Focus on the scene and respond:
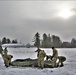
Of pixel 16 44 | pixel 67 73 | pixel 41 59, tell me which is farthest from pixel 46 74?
pixel 16 44

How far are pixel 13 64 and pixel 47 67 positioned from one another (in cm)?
323

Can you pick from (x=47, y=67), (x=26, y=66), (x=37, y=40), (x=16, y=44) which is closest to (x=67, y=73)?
(x=47, y=67)

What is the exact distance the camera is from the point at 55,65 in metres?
20.0

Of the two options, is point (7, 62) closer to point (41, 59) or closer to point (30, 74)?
point (41, 59)

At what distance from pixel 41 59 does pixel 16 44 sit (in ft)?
435

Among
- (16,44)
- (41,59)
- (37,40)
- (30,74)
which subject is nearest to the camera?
(30,74)

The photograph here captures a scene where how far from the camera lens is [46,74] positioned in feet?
50.4

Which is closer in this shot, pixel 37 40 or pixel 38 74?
pixel 38 74

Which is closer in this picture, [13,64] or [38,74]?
[38,74]

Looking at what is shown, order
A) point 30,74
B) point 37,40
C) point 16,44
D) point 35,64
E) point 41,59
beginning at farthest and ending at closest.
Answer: point 16,44 → point 37,40 → point 35,64 → point 41,59 → point 30,74

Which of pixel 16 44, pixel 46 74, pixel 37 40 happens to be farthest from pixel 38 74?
pixel 16 44

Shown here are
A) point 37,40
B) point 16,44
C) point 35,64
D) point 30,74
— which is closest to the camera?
point 30,74

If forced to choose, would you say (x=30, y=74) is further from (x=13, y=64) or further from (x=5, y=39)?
(x=5, y=39)

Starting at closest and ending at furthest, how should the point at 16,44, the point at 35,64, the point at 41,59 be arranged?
1. the point at 41,59
2. the point at 35,64
3. the point at 16,44
